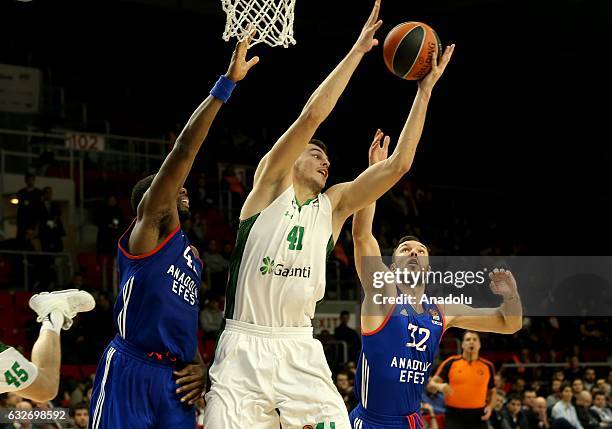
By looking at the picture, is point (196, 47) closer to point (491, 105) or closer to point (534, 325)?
point (491, 105)


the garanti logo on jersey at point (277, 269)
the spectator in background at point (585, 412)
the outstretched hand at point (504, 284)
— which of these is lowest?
the spectator in background at point (585, 412)

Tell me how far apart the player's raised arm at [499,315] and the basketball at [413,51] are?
184 cm

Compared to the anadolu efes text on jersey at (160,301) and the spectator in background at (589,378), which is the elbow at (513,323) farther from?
the spectator in background at (589,378)

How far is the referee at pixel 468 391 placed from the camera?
1100 cm

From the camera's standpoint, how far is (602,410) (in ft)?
45.5

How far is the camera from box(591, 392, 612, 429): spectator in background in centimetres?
1352

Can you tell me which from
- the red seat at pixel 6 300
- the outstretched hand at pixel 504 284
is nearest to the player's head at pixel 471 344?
the outstretched hand at pixel 504 284

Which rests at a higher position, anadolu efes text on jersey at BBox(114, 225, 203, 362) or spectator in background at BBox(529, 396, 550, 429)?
anadolu efes text on jersey at BBox(114, 225, 203, 362)

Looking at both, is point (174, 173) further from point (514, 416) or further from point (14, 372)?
point (514, 416)

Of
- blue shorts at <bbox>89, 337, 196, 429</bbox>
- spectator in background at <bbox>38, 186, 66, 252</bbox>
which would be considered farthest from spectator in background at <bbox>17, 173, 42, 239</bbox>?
blue shorts at <bbox>89, 337, 196, 429</bbox>

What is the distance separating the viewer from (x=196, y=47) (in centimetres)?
1995

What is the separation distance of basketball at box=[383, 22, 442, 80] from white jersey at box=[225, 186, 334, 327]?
1089 mm

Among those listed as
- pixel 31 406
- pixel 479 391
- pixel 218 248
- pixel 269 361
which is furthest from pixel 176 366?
pixel 218 248

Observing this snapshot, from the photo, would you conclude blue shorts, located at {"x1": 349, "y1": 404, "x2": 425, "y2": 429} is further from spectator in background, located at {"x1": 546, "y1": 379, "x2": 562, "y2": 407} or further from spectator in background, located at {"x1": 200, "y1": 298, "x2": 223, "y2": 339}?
spectator in background, located at {"x1": 546, "y1": 379, "x2": 562, "y2": 407}
